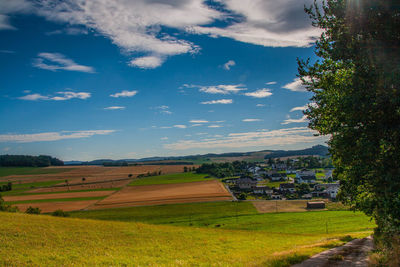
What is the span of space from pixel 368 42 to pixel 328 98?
4.45m

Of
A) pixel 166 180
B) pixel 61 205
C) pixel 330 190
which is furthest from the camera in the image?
pixel 166 180

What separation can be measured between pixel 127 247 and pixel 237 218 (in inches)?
1750

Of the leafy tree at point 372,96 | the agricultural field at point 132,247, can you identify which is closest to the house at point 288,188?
the agricultural field at point 132,247

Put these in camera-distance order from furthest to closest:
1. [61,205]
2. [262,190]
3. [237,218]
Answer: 1. [262,190]
2. [61,205]
3. [237,218]

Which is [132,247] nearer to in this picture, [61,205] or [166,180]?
[61,205]

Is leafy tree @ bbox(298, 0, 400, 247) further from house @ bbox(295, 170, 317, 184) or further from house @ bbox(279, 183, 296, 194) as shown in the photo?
house @ bbox(295, 170, 317, 184)

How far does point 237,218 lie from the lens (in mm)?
65188

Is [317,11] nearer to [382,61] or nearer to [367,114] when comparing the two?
[382,61]

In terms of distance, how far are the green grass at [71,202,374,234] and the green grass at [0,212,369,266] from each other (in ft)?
82.3

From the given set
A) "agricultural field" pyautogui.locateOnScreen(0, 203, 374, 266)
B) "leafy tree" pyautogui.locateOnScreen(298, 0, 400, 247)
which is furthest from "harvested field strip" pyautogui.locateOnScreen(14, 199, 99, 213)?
"leafy tree" pyautogui.locateOnScreen(298, 0, 400, 247)

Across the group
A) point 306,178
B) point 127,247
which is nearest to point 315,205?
point 306,178

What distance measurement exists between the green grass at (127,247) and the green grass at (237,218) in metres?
25.1

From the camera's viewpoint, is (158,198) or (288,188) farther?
(288,188)

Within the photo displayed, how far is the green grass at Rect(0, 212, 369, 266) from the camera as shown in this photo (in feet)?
61.0
